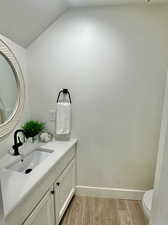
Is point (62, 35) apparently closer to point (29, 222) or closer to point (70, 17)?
point (70, 17)

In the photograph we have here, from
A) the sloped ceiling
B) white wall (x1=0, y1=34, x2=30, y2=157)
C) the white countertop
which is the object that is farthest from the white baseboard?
the sloped ceiling

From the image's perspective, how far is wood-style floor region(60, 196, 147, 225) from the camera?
1.68 metres

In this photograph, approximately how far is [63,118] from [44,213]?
38.0 inches

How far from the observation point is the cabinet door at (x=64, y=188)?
1.45m

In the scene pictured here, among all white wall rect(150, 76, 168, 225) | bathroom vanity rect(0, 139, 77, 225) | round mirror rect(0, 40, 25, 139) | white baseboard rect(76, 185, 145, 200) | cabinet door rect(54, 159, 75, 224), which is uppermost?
round mirror rect(0, 40, 25, 139)

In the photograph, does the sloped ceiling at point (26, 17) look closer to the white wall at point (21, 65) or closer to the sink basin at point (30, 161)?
the white wall at point (21, 65)

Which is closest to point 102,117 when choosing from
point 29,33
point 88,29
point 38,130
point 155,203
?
point 38,130

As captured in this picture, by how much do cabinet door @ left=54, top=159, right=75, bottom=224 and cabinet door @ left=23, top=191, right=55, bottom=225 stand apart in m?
0.10

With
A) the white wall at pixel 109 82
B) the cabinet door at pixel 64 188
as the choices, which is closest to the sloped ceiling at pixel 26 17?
the white wall at pixel 109 82

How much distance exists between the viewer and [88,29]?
1706 mm

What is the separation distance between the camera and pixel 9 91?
4.93ft

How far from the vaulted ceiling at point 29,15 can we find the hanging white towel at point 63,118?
86 cm

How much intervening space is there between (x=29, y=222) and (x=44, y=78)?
1491 millimetres

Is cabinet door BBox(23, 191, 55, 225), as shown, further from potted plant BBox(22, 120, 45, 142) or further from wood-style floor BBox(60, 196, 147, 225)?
potted plant BBox(22, 120, 45, 142)
